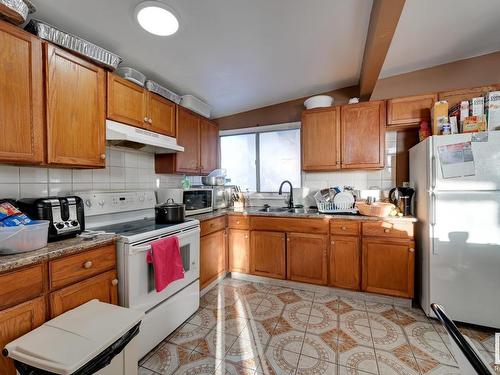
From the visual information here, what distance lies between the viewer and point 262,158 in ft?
11.3

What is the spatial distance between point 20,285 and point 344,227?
2.41 m

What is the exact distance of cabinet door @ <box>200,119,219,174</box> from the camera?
302cm

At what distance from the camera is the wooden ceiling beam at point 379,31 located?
1350 millimetres

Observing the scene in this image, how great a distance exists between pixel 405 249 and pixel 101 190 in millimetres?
2849

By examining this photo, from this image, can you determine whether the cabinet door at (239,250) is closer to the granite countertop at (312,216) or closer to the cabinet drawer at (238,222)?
the cabinet drawer at (238,222)

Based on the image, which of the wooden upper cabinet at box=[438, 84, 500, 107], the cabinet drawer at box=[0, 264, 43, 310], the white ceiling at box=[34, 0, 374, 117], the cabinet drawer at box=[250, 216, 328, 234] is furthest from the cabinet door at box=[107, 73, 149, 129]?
the wooden upper cabinet at box=[438, 84, 500, 107]

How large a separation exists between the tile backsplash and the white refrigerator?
2.72 metres

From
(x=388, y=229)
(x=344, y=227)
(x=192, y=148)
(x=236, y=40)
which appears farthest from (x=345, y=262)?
(x=236, y=40)

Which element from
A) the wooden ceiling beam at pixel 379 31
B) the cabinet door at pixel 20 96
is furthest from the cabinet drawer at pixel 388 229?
the cabinet door at pixel 20 96

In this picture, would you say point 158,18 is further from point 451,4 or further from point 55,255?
point 451,4

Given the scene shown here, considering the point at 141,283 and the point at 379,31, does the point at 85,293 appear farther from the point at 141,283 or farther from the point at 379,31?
the point at 379,31

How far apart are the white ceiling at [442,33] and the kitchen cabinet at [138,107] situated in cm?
219

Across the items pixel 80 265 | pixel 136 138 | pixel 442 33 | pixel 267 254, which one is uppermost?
pixel 442 33

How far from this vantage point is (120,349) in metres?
1.10
